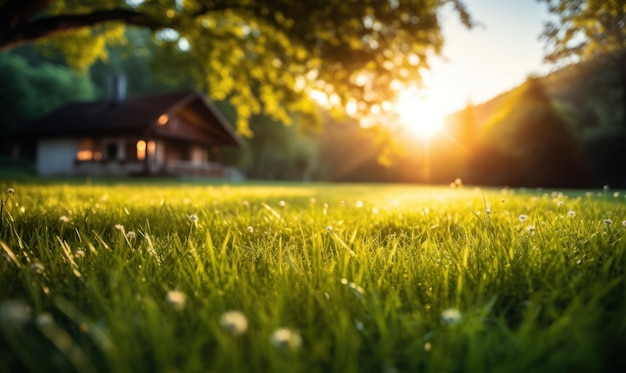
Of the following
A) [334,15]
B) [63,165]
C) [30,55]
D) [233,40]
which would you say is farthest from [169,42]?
[30,55]

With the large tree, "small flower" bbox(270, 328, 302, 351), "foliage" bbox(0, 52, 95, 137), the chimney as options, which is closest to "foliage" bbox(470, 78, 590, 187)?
the large tree

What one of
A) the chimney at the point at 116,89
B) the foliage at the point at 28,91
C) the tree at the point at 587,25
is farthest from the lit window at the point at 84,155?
the tree at the point at 587,25

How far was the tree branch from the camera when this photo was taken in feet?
29.7

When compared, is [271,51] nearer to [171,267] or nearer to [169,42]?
[169,42]

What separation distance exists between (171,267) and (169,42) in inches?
495

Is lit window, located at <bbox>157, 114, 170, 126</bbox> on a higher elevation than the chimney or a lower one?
lower

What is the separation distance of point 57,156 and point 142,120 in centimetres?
1083

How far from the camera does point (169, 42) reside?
12.7 m

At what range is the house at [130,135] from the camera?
28734mm

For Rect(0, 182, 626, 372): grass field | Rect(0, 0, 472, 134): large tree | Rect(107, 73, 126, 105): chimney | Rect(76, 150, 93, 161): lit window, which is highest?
Rect(107, 73, 126, 105): chimney

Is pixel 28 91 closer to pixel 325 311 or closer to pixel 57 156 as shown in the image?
pixel 57 156

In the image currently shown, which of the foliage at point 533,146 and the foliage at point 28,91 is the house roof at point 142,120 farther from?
the foliage at point 533,146

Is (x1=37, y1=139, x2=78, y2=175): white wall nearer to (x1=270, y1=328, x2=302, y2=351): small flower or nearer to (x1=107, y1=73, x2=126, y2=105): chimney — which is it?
(x1=107, y1=73, x2=126, y2=105): chimney

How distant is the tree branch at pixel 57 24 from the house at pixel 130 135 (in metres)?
17.9
